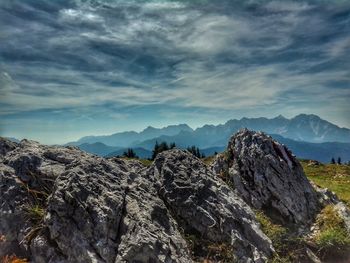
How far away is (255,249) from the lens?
14031 millimetres

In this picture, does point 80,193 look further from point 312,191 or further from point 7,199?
point 312,191

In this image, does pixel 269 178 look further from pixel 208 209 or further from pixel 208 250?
pixel 208 250

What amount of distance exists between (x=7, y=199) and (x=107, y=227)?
14.6 ft

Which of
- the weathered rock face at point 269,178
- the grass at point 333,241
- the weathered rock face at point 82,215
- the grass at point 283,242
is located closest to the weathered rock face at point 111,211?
the weathered rock face at point 82,215

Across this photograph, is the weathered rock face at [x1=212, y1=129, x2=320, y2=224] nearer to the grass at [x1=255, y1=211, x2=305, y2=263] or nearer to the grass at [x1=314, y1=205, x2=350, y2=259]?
the grass at [x1=314, y1=205, x2=350, y2=259]

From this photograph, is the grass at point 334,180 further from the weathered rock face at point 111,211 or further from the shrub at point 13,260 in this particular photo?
the shrub at point 13,260

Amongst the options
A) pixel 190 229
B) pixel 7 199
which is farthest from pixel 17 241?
pixel 190 229

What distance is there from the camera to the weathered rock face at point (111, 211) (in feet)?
38.3

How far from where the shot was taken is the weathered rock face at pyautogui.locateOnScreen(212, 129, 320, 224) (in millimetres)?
18552

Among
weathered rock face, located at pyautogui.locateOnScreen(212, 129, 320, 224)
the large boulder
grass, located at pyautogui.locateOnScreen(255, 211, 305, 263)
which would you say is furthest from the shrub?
weathered rock face, located at pyautogui.locateOnScreen(212, 129, 320, 224)

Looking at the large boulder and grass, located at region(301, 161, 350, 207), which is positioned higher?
the large boulder

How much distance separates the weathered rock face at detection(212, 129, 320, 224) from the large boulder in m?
3.11

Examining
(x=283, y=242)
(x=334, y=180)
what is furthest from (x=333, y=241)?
(x=334, y=180)

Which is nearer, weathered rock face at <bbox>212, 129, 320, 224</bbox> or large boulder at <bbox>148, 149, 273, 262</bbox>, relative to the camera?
large boulder at <bbox>148, 149, 273, 262</bbox>
